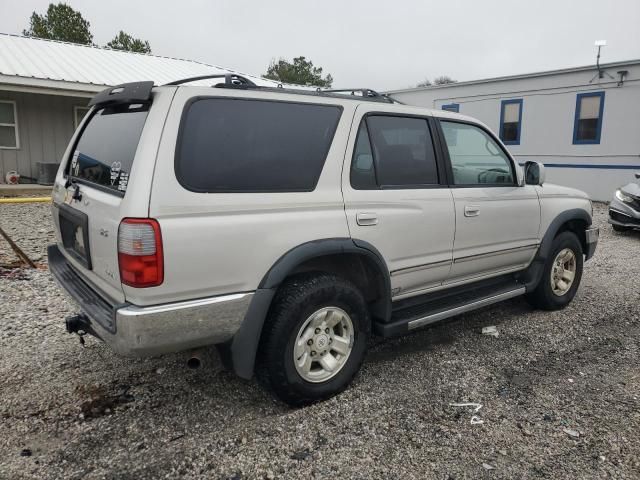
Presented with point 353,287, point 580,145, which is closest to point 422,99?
point 580,145

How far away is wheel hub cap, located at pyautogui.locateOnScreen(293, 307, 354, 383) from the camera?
9.93 feet

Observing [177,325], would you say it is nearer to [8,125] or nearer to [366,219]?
[366,219]

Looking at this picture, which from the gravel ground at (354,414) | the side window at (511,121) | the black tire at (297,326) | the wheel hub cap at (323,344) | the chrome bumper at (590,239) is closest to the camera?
the gravel ground at (354,414)

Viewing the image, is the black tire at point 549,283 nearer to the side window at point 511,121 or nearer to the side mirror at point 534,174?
the side mirror at point 534,174

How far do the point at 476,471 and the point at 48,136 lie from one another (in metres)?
14.5

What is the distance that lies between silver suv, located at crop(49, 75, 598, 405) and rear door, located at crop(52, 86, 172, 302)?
0.01 m

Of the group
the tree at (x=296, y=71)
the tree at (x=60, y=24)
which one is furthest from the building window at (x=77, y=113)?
the tree at (x=296, y=71)

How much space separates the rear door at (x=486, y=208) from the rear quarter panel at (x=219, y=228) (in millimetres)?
1330

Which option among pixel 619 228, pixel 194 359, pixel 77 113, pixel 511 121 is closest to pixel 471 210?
pixel 194 359

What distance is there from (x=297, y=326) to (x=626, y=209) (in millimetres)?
8655

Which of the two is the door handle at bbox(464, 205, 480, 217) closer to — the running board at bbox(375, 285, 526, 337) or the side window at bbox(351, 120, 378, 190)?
the running board at bbox(375, 285, 526, 337)

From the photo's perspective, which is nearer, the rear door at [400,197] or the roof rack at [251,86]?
→ the roof rack at [251,86]

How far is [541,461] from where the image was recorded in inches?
105

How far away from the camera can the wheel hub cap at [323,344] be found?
3027 millimetres
